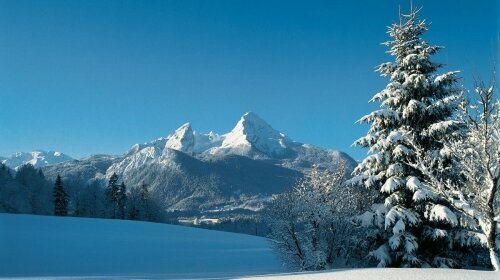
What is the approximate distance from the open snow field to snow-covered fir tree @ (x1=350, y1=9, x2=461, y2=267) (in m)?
9.13

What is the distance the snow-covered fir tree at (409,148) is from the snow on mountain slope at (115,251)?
10764 mm

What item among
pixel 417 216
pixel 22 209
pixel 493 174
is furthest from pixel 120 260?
pixel 22 209

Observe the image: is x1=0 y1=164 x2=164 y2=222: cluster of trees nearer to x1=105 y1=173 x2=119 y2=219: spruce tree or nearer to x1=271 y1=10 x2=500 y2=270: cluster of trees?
x1=105 y1=173 x2=119 y2=219: spruce tree

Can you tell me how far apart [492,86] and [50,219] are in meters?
47.5

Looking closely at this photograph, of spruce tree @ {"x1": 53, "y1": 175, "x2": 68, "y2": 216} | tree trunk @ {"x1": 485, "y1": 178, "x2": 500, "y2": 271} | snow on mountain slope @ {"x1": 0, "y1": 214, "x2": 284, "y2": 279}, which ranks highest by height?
spruce tree @ {"x1": 53, "y1": 175, "x2": 68, "y2": 216}

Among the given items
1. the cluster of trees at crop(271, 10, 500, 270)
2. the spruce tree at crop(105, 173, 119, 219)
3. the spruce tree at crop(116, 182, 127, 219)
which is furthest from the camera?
the spruce tree at crop(116, 182, 127, 219)

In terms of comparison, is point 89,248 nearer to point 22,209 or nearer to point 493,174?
point 493,174

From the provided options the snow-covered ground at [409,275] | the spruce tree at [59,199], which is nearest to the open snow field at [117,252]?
the snow-covered ground at [409,275]

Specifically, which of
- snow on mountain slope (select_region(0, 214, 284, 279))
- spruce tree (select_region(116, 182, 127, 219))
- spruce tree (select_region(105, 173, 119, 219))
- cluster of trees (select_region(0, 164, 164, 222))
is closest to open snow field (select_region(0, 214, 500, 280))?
snow on mountain slope (select_region(0, 214, 284, 279))

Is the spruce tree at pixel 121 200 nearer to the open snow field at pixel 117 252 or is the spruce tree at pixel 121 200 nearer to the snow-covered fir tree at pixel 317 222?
the open snow field at pixel 117 252

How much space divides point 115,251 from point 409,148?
2974 cm

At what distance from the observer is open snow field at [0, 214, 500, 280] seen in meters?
31.6

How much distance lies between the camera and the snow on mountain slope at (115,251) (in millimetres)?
32197

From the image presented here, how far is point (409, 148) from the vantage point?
70.6 feet
